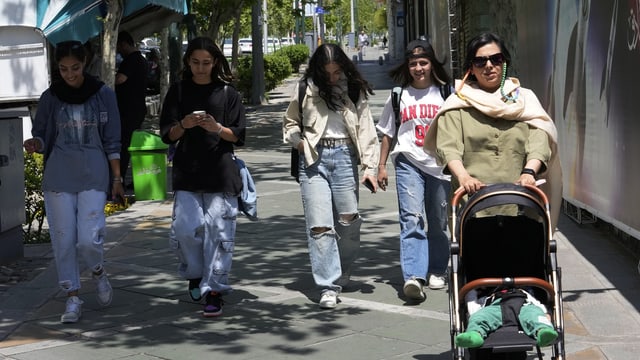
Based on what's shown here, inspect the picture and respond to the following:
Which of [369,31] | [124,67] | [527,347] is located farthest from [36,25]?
[369,31]

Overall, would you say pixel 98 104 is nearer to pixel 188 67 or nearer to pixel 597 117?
pixel 188 67

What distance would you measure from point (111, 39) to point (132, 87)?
789mm

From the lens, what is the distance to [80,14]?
49.1 feet

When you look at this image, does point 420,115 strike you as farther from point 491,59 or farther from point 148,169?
point 148,169

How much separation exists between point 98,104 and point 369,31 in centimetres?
14135

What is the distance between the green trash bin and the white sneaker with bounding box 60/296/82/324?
5.61 metres

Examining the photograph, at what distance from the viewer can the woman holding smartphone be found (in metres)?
7.24

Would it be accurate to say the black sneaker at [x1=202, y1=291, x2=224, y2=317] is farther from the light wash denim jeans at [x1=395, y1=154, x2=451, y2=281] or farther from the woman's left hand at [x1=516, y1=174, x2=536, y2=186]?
the woman's left hand at [x1=516, y1=174, x2=536, y2=186]

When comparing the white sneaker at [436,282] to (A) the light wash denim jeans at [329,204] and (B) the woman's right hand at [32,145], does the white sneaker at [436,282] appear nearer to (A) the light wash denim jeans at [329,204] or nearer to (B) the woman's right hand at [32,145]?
(A) the light wash denim jeans at [329,204]

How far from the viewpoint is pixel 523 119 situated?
224 inches

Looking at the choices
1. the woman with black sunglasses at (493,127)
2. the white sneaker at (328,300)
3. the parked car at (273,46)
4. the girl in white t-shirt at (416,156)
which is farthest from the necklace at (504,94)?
Answer: the parked car at (273,46)

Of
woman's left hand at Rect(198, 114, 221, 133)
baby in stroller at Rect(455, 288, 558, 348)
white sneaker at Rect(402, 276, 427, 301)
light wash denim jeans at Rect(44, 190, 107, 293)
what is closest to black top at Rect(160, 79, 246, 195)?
woman's left hand at Rect(198, 114, 221, 133)

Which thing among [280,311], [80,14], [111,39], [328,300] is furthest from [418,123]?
[80,14]

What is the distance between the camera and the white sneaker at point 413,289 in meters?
7.35
